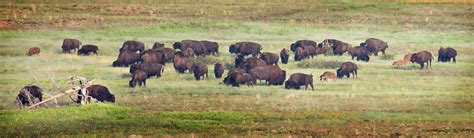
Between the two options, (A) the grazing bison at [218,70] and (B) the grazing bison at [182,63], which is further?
(B) the grazing bison at [182,63]

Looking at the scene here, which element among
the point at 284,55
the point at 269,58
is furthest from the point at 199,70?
the point at 284,55

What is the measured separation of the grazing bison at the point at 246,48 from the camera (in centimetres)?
1864

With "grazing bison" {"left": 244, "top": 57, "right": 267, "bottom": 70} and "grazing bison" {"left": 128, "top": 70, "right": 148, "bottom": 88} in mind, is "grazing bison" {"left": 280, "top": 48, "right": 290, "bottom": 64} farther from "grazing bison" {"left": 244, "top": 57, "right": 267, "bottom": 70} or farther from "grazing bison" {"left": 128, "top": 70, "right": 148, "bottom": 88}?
"grazing bison" {"left": 128, "top": 70, "right": 148, "bottom": 88}

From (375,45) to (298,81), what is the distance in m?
1.37

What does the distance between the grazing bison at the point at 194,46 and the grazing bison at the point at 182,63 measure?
0.17m

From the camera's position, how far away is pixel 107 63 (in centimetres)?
1855

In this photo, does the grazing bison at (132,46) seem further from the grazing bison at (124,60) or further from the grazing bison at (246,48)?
the grazing bison at (246,48)

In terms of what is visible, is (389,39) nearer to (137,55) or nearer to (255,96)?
(255,96)

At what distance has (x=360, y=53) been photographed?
1877 cm

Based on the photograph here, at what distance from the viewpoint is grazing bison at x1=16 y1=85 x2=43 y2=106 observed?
17562mm

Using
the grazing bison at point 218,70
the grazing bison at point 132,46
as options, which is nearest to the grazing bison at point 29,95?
the grazing bison at point 132,46

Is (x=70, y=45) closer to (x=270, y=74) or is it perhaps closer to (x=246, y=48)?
(x=246, y=48)

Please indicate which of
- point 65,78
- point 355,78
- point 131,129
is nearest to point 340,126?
point 355,78

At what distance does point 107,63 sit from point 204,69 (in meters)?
1.36
